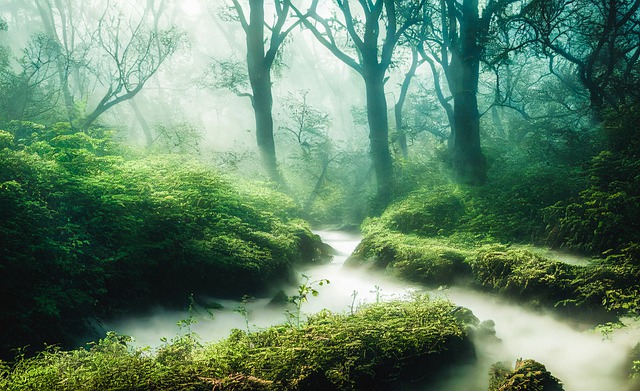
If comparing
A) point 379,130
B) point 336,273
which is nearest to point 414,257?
point 336,273

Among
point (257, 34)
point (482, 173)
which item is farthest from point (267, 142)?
point (482, 173)

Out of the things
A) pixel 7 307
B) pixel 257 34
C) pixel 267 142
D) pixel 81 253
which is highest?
pixel 257 34

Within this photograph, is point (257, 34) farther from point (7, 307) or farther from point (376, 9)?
point (7, 307)

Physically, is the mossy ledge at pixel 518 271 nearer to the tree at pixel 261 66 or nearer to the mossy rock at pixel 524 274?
the mossy rock at pixel 524 274

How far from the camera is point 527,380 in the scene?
13.0ft

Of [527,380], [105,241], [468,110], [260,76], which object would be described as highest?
[260,76]

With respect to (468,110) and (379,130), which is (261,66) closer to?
(379,130)

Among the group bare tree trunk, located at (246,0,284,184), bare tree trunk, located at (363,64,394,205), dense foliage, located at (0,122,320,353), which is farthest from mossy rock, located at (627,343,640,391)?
bare tree trunk, located at (246,0,284,184)

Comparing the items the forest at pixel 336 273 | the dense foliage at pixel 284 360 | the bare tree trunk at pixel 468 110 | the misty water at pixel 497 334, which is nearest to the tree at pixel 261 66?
the forest at pixel 336 273

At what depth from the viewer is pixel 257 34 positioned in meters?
18.1

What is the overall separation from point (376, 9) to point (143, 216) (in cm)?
1397

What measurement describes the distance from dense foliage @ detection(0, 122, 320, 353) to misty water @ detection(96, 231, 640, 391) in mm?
555

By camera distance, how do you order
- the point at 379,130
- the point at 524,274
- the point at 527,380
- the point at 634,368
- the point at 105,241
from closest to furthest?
the point at 527,380, the point at 634,368, the point at 105,241, the point at 524,274, the point at 379,130

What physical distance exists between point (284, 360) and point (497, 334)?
361 centimetres
